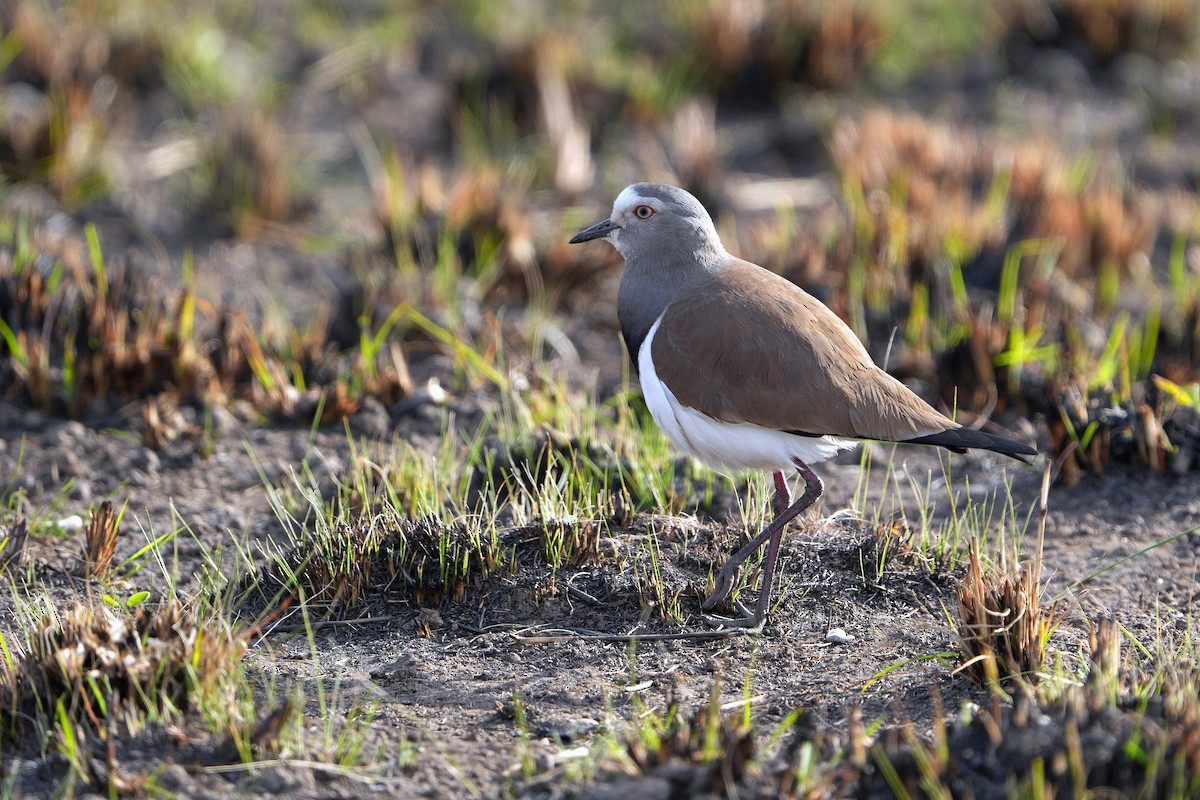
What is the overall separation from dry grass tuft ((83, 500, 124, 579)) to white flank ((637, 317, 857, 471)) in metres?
1.71

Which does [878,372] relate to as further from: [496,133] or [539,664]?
[496,133]

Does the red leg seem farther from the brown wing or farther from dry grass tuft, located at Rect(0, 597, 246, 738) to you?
dry grass tuft, located at Rect(0, 597, 246, 738)

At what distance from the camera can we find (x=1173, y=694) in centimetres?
289

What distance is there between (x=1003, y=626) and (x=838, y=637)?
1.83 ft

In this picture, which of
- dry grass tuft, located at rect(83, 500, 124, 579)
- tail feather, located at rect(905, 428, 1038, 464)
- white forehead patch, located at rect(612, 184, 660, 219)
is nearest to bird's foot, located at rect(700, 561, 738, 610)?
tail feather, located at rect(905, 428, 1038, 464)

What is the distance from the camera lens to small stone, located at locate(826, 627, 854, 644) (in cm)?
371

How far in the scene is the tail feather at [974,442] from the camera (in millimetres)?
3381

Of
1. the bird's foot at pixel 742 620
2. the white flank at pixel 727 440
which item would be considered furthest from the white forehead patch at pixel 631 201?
the bird's foot at pixel 742 620

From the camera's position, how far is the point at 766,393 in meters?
3.67

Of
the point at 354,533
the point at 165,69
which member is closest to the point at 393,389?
the point at 354,533

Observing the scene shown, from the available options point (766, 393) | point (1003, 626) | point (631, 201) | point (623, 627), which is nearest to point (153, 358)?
Answer: point (631, 201)

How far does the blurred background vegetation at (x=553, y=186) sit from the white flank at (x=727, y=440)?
1.23 meters

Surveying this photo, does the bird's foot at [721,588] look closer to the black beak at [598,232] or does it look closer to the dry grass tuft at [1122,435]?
the black beak at [598,232]

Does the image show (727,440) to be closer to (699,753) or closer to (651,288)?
(651,288)
